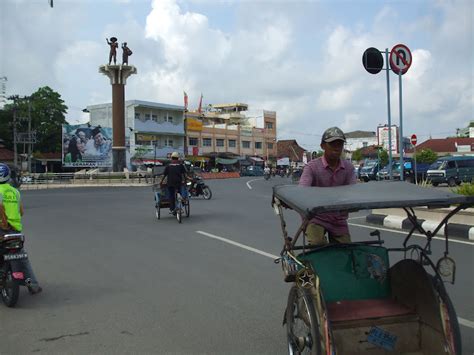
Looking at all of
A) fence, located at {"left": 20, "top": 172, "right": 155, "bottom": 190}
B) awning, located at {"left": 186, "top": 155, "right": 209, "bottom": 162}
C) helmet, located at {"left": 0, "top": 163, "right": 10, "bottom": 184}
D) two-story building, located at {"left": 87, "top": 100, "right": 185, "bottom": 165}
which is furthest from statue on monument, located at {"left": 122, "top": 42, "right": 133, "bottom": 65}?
helmet, located at {"left": 0, "top": 163, "right": 10, "bottom": 184}

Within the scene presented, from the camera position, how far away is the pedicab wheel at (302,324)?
118 inches

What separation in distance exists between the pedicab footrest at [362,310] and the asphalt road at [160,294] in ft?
2.46

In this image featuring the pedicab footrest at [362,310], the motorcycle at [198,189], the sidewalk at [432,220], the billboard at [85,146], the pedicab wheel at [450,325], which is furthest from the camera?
the billboard at [85,146]

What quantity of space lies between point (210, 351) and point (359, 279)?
4.40 ft

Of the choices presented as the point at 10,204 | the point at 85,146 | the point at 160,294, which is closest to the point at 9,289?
the point at 10,204

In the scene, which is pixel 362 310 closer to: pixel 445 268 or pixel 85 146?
pixel 445 268

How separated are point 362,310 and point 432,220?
27.0ft

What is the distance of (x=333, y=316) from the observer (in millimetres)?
3508

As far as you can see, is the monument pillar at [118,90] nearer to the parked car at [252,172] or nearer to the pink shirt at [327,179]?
the parked car at [252,172]

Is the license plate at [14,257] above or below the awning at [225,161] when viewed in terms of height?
below

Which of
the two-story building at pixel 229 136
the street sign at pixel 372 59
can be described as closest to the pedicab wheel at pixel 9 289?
the street sign at pixel 372 59

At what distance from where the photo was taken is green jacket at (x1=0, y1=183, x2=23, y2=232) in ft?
17.9

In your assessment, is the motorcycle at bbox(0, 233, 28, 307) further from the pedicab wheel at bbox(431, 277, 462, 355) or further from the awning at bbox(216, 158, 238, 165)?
the awning at bbox(216, 158, 238, 165)

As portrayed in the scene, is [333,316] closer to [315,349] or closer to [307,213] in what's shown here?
[315,349]
